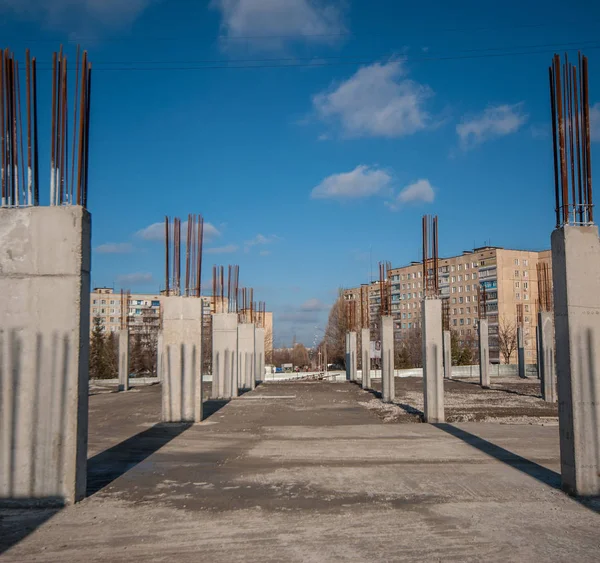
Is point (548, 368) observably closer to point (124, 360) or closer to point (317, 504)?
point (317, 504)

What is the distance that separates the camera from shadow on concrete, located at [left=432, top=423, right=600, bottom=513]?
6246mm

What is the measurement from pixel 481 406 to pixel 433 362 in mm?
4735

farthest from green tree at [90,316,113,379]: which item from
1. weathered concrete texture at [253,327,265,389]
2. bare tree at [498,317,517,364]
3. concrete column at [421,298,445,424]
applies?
concrete column at [421,298,445,424]

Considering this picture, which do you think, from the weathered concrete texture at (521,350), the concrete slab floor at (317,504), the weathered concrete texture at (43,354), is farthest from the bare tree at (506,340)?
the weathered concrete texture at (43,354)

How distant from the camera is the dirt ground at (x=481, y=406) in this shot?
14.1 meters

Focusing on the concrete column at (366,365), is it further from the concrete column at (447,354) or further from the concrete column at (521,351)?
the concrete column at (521,351)

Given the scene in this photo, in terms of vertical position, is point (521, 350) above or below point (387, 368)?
above

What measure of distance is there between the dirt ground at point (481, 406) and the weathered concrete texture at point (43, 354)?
9.33m

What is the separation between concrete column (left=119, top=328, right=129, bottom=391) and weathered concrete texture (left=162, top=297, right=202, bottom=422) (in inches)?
587

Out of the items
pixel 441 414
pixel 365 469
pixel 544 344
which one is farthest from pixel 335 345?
pixel 365 469

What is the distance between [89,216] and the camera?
261 inches

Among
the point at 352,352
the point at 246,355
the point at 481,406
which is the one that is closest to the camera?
the point at 481,406

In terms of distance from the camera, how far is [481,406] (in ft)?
55.8

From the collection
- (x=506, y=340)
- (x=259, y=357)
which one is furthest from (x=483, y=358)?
(x=506, y=340)
